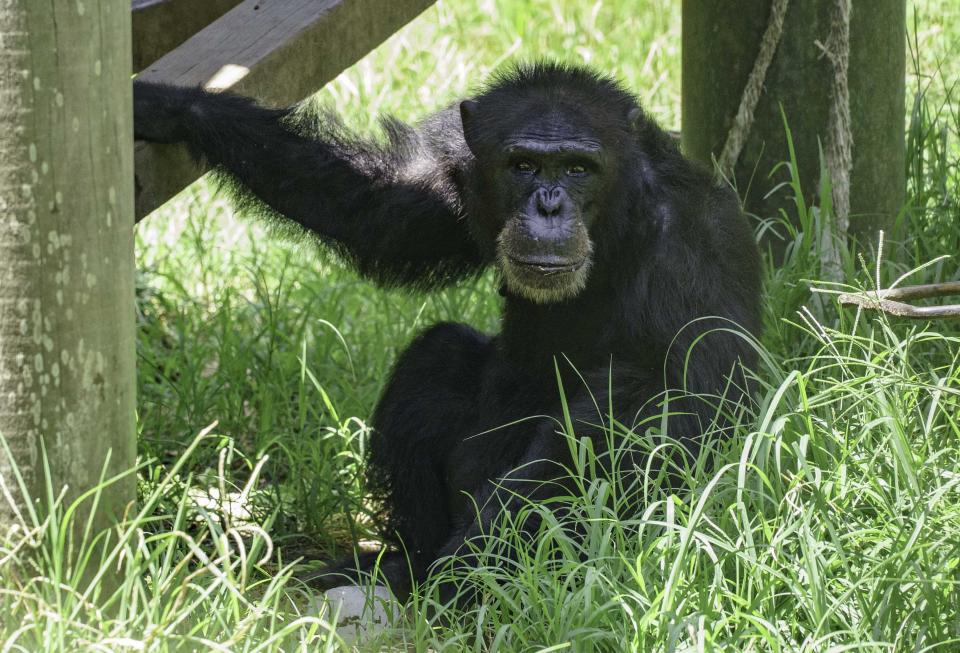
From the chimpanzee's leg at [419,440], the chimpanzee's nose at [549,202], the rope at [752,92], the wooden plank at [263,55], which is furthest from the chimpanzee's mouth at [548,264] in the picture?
the rope at [752,92]

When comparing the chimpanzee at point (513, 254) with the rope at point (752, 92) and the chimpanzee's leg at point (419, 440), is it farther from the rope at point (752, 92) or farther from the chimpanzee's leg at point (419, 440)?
the rope at point (752, 92)

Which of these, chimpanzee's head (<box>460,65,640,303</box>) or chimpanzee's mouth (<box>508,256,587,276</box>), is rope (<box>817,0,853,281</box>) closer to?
chimpanzee's head (<box>460,65,640,303</box>)

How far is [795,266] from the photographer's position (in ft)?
17.9

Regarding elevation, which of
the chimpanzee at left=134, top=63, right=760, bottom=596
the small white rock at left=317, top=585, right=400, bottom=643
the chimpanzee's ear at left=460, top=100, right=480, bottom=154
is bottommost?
the small white rock at left=317, top=585, right=400, bottom=643

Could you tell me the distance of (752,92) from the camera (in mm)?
5738

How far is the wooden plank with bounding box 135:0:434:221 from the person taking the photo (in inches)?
186

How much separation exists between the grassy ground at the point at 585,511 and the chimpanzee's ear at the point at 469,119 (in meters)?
0.89

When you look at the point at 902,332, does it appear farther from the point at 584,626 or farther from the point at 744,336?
the point at 584,626

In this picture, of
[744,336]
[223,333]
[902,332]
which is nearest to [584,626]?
[744,336]

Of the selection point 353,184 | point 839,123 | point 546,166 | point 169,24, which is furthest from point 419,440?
point 839,123

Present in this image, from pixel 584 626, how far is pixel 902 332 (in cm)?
240

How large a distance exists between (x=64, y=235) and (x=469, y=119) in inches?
78.7

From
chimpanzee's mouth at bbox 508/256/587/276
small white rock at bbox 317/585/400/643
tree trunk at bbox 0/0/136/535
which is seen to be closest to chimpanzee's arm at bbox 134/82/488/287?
chimpanzee's mouth at bbox 508/256/587/276

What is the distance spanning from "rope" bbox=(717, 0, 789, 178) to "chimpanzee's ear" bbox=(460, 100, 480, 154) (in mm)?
1440
